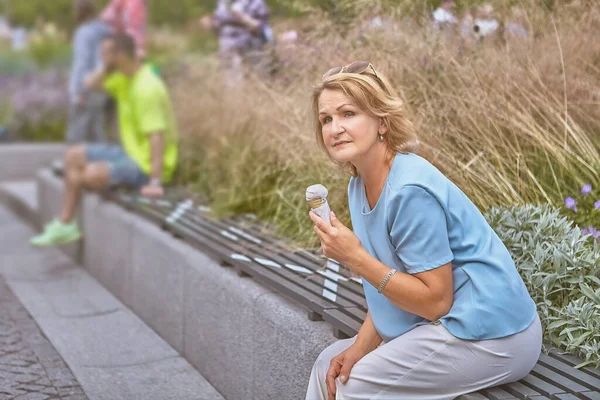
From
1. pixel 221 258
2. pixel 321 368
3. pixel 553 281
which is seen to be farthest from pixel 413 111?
pixel 321 368

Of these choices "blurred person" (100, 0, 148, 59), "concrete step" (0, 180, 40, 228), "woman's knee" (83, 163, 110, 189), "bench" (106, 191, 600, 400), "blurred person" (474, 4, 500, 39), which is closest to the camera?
"bench" (106, 191, 600, 400)

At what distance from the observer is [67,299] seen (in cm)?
573

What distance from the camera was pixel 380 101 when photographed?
2.60 meters

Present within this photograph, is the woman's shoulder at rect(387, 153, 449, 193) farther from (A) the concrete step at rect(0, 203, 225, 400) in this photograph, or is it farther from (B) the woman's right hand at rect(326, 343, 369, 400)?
(A) the concrete step at rect(0, 203, 225, 400)

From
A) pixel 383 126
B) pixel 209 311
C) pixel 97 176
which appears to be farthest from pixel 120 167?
pixel 383 126

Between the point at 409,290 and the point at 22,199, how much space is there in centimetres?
707

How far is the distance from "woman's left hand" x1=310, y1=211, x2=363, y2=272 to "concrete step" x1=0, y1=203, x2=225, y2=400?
168 cm

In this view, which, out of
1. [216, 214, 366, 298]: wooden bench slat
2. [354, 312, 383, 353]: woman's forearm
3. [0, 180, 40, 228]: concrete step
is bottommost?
[0, 180, 40, 228]: concrete step

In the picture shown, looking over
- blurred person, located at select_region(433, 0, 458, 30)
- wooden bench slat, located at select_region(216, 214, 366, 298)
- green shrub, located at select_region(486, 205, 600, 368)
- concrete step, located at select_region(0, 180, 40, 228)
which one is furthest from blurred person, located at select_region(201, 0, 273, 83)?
green shrub, located at select_region(486, 205, 600, 368)

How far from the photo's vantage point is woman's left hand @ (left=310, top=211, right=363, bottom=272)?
2.50 meters

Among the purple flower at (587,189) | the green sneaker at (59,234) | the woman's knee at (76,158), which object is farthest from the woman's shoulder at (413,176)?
the green sneaker at (59,234)

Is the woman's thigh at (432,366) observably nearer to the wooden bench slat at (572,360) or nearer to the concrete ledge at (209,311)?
the wooden bench slat at (572,360)

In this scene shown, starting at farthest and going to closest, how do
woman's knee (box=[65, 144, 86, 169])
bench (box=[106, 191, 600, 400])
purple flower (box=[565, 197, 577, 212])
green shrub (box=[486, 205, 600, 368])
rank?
woman's knee (box=[65, 144, 86, 169])
purple flower (box=[565, 197, 577, 212])
green shrub (box=[486, 205, 600, 368])
bench (box=[106, 191, 600, 400])

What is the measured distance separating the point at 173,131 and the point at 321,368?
4.02 m
